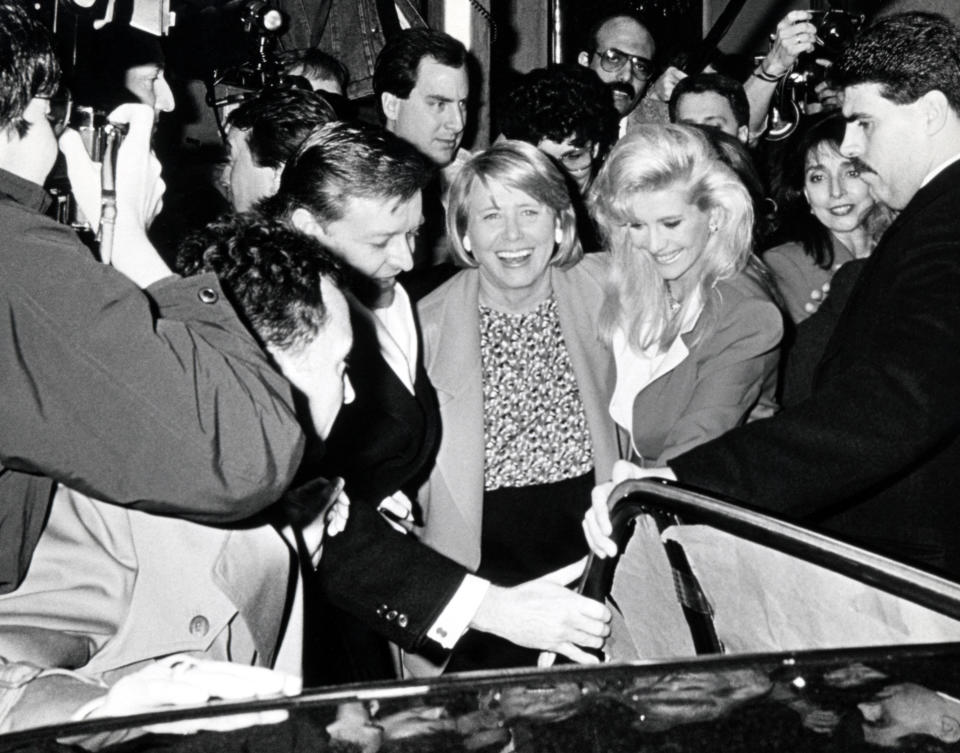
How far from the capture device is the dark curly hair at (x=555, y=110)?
4121mm

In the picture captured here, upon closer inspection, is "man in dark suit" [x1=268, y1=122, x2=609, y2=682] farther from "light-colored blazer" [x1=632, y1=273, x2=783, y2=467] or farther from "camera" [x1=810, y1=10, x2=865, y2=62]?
"camera" [x1=810, y1=10, x2=865, y2=62]

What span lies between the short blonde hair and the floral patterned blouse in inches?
13.3

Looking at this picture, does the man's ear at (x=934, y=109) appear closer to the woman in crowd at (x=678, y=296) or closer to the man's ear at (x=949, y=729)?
the woman in crowd at (x=678, y=296)

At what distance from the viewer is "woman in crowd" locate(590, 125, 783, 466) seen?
309 cm

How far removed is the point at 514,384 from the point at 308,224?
838 mm

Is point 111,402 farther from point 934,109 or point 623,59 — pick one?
point 623,59

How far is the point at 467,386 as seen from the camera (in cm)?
329

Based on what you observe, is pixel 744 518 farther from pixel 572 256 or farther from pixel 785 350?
pixel 785 350

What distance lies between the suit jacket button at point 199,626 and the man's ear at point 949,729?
1.00 metres

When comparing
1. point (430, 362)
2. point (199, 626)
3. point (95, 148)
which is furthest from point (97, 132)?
point (430, 362)

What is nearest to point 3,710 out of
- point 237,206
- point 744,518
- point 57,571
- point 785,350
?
point 57,571

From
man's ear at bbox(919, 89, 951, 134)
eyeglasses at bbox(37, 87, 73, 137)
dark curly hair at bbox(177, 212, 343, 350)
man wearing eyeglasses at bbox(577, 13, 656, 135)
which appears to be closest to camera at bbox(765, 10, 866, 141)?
man wearing eyeglasses at bbox(577, 13, 656, 135)

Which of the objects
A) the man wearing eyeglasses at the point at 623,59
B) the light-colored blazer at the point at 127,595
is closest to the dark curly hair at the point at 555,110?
the man wearing eyeglasses at the point at 623,59

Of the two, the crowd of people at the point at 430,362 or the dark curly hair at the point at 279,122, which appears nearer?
the crowd of people at the point at 430,362
